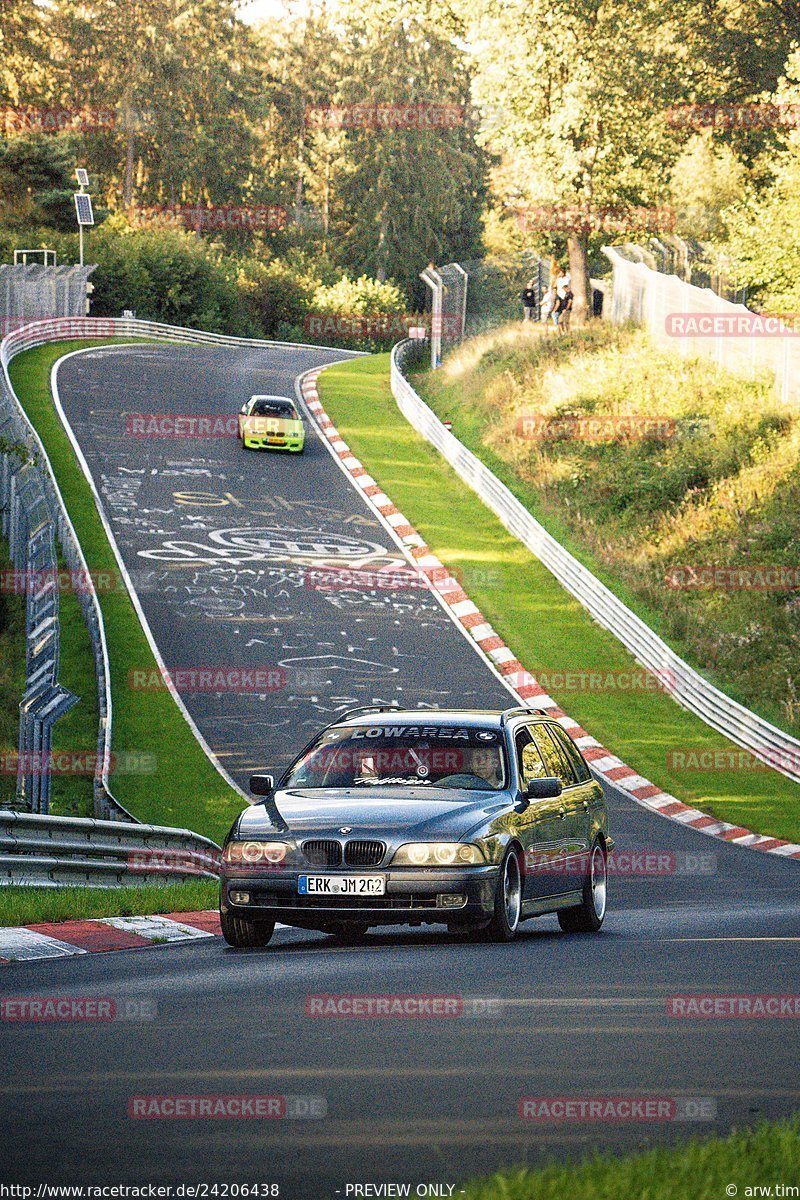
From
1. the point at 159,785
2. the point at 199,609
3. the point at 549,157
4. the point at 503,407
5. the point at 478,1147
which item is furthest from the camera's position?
the point at 549,157

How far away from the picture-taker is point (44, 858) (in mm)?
13422

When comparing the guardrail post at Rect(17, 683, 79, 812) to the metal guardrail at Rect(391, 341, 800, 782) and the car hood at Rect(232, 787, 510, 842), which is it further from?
the metal guardrail at Rect(391, 341, 800, 782)

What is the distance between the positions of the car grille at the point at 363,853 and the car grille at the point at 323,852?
58mm

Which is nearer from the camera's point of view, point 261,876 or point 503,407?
point 261,876

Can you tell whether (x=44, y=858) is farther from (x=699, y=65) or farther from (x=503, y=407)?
(x=699, y=65)

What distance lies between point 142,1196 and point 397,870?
632 cm

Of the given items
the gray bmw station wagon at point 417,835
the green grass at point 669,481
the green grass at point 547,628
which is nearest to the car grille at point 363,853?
the gray bmw station wagon at point 417,835

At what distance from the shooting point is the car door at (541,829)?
38.7ft

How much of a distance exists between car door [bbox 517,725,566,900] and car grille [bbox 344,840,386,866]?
4.09 feet

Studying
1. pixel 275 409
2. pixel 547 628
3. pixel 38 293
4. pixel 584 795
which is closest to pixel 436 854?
pixel 584 795

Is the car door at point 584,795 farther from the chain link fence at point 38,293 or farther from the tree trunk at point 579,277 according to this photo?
the chain link fence at point 38,293

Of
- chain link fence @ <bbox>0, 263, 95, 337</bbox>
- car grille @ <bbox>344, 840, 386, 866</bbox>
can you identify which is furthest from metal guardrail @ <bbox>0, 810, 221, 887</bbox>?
chain link fence @ <bbox>0, 263, 95, 337</bbox>

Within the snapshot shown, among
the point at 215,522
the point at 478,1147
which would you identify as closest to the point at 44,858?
the point at 478,1147

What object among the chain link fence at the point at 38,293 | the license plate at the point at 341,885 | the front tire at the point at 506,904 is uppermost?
the chain link fence at the point at 38,293
